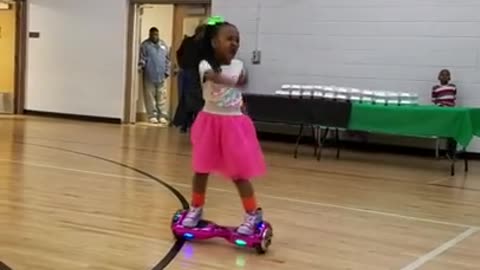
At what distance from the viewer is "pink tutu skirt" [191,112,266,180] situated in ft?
10.4

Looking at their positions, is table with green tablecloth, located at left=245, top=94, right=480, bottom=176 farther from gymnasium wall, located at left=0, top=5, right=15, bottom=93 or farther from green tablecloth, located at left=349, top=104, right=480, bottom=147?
gymnasium wall, located at left=0, top=5, right=15, bottom=93

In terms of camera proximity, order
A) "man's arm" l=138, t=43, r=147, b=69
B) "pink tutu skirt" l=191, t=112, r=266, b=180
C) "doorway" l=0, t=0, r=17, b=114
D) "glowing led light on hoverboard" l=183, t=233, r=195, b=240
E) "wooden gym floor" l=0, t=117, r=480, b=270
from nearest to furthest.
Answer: "wooden gym floor" l=0, t=117, r=480, b=270 < "pink tutu skirt" l=191, t=112, r=266, b=180 < "glowing led light on hoverboard" l=183, t=233, r=195, b=240 < "man's arm" l=138, t=43, r=147, b=69 < "doorway" l=0, t=0, r=17, b=114

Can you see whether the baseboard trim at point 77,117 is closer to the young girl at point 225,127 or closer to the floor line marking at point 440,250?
the floor line marking at point 440,250

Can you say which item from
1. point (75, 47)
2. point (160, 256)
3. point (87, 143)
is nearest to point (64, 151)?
point (87, 143)

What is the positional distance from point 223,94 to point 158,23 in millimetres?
9102

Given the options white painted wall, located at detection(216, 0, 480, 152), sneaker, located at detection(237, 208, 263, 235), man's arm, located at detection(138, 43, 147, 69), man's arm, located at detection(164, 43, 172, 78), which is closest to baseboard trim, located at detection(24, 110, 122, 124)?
man's arm, located at detection(138, 43, 147, 69)

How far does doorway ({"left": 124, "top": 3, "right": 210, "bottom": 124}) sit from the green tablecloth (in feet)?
14.8

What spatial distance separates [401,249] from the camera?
133 inches

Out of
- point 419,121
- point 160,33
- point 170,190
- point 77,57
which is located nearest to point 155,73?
point 160,33

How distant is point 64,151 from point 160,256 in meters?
4.20

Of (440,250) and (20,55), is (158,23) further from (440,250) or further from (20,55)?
(440,250)

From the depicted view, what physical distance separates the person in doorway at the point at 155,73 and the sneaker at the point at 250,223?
8516 mm

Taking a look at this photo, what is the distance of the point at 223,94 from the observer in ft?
10.6

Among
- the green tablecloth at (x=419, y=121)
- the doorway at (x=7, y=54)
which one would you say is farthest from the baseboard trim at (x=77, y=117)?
the green tablecloth at (x=419, y=121)
